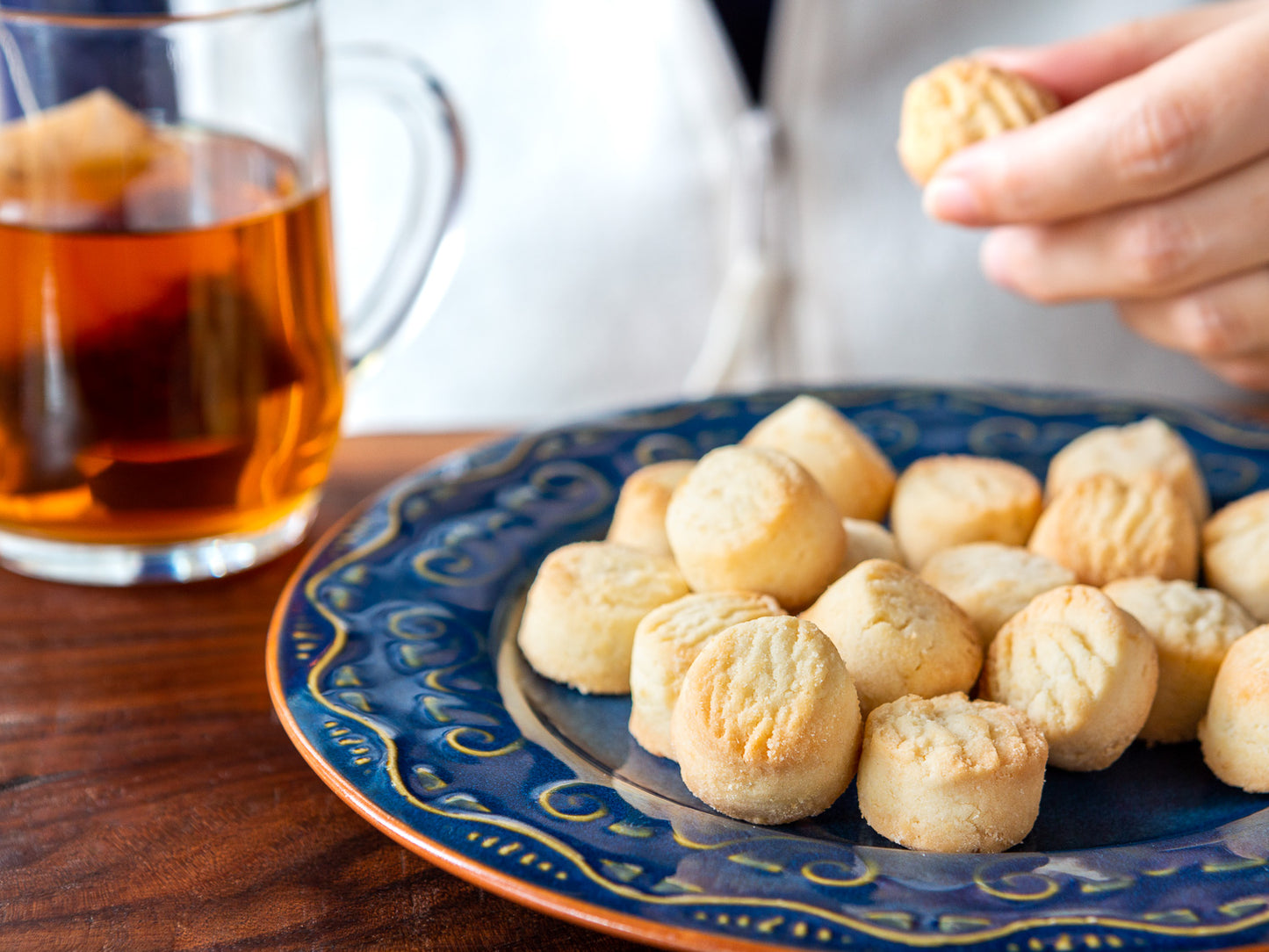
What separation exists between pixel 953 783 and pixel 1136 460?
348 mm

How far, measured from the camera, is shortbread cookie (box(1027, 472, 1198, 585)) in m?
0.66

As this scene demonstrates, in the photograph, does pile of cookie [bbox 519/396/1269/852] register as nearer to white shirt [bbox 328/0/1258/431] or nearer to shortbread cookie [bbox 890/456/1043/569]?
shortbread cookie [bbox 890/456/1043/569]

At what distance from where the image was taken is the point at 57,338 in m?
0.68

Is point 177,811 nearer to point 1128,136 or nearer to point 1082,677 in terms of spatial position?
point 1082,677

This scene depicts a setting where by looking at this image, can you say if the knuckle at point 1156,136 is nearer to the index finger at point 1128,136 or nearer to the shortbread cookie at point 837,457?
the index finger at point 1128,136

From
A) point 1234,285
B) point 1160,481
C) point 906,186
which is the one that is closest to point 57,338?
point 1160,481

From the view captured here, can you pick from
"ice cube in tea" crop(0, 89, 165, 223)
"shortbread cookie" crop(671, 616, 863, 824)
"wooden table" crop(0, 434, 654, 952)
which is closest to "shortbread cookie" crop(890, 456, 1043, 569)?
"shortbread cookie" crop(671, 616, 863, 824)

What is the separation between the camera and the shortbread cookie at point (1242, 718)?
0.53m

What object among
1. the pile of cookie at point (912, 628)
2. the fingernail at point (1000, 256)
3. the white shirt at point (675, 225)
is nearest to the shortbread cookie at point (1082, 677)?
the pile of cookie at point (912, 628)

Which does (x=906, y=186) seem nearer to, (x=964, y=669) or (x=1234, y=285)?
(x=1234, y=285)

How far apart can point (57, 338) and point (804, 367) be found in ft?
2.68

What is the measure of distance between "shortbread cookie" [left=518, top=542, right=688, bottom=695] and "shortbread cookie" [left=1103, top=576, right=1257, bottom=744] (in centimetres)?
23

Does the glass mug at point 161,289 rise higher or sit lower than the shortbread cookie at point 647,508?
higher

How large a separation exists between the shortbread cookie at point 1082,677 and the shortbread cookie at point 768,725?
9cm
